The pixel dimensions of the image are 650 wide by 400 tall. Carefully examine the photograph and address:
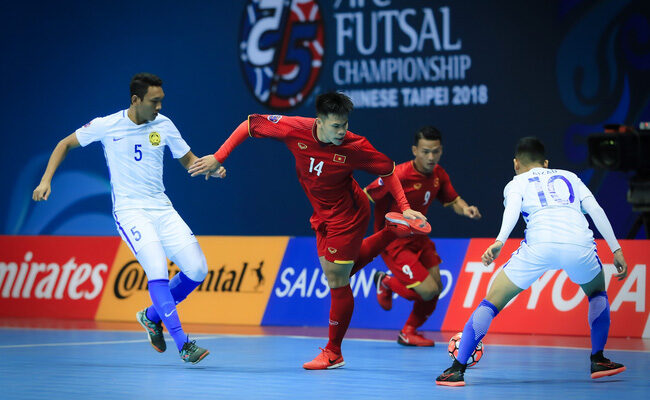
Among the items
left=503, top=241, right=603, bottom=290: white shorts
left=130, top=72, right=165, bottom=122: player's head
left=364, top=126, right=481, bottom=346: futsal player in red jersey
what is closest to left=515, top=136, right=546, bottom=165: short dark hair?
left=503, top=241, right=603, bottom=290: white shorts

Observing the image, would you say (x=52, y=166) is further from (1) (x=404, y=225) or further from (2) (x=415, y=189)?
(2) (x=415, y=189)

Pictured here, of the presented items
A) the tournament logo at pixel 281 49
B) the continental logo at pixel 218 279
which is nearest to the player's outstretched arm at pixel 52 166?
the continental logo at pixel 218 279

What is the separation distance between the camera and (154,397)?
6.39 metres

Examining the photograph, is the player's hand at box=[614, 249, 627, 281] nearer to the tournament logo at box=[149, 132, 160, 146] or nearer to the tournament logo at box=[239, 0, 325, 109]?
the tournament logo at box=[149, 132, 160, 146]

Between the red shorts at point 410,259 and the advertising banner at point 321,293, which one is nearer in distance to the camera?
the red shorts at point 410,259

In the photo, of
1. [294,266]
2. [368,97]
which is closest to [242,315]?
[294,266]

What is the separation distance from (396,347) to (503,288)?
10.0 ft

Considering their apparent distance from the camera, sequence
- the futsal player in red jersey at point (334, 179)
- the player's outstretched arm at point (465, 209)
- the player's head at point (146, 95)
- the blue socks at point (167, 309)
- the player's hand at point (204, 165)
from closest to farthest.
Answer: the player's hand at point (204, 165) < the futsal player in red jersey at point (334, 179) < the blue socks at point (167, 309) < the player's head at point (146, 95) < the player's outstretched arm at point (465, 209)

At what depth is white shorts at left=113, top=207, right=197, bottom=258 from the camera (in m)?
8.13

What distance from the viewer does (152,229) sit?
8.18 meters

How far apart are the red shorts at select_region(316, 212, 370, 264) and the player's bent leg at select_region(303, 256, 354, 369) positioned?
0.05 m

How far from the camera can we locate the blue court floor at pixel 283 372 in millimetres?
6629

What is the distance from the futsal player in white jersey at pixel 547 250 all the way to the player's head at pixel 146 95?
2921 mm

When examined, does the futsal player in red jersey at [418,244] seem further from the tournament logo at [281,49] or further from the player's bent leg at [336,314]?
the tournament logo at [281,49]
